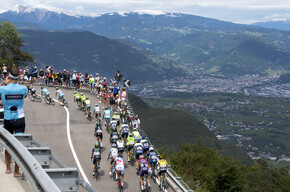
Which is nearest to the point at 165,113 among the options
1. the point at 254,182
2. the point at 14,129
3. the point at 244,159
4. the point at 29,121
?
the point at 244,159

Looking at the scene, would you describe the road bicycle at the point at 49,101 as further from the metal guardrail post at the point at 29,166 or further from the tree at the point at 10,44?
the tree at the point at 10,44

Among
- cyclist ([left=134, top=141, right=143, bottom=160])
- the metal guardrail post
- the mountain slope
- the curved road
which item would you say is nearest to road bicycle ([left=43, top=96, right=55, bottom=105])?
the curved road

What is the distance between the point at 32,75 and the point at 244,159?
12108 cm

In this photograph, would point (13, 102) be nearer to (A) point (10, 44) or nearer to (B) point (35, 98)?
(B) point (35, 98)

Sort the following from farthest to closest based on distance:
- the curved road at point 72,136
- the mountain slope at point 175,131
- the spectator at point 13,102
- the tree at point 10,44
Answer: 1. the mountain slope at point 175,131
2. the tree at point 10,44
3. the curved road at point 72,136
4. the spectator at point 13,102

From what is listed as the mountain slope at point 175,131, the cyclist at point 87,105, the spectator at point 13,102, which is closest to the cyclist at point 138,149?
the cyclist at point 87,105

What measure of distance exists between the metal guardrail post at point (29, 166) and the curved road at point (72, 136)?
945 centimetres

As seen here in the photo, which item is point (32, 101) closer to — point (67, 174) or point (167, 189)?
point (167, 189)

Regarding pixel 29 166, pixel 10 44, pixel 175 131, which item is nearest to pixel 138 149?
pixel 29 166

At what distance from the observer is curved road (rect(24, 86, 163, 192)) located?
16312 mm

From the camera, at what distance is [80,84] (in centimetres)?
3919

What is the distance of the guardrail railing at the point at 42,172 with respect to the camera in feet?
14.2

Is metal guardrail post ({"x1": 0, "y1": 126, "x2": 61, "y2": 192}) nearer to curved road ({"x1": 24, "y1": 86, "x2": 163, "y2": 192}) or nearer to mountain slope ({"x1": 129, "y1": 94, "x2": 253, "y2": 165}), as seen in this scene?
curved road ({"x1": 24, "y1": 86, "x2": 163, "y2": 192})

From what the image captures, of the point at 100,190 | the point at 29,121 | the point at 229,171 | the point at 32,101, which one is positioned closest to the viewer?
the point at 100,190
